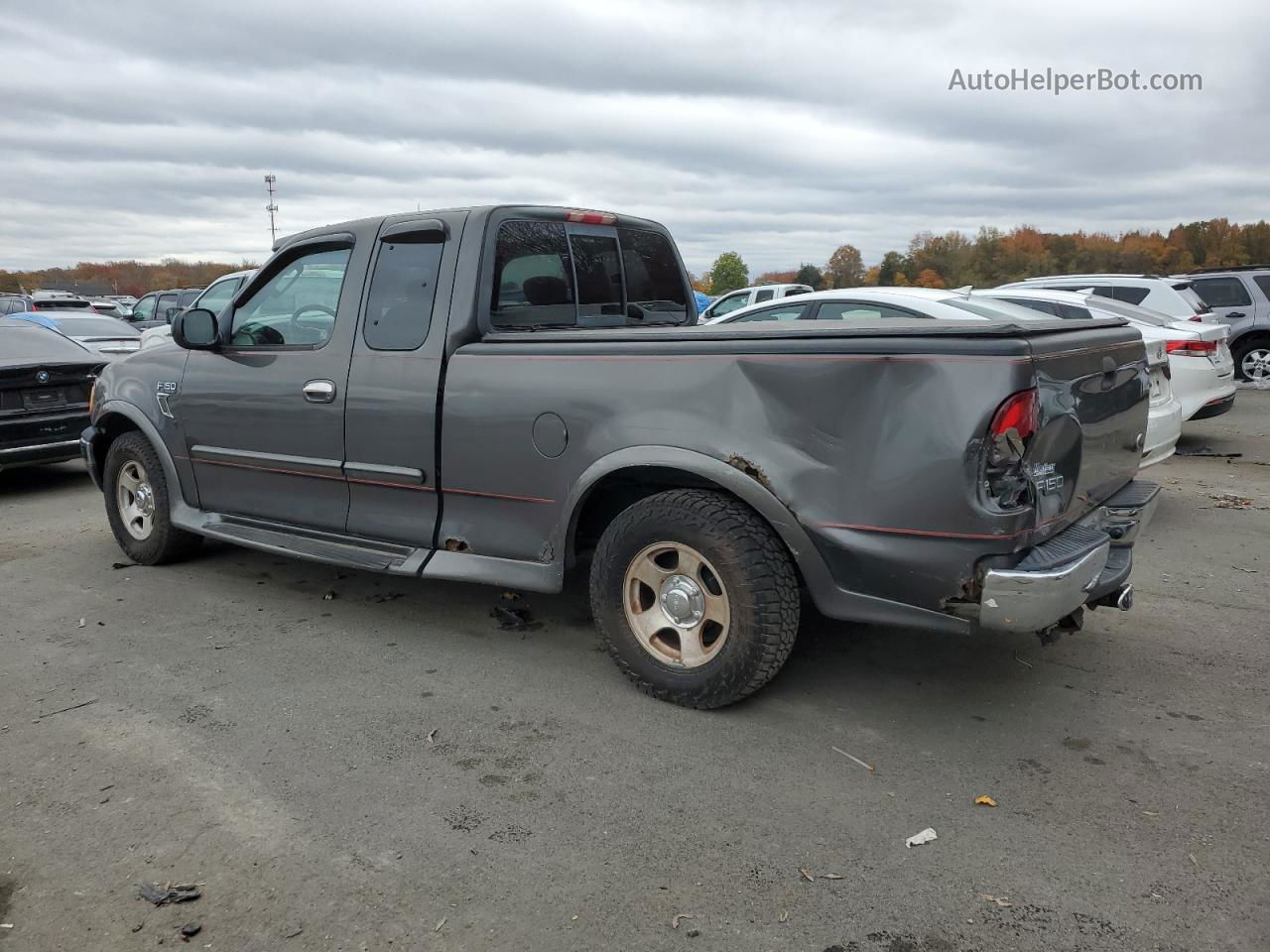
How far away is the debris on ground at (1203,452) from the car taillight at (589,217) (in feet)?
22.5

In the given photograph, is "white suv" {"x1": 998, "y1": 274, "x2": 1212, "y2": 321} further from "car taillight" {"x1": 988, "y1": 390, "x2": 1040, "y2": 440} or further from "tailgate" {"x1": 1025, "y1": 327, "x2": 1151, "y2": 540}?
"car taillight" {"x1": 988, "y1": 390, "x2": 1040, "y2": 440}

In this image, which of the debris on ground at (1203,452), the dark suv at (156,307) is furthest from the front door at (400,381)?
the dark suv at (156,307)

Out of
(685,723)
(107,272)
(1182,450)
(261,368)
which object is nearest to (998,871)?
(685,723)

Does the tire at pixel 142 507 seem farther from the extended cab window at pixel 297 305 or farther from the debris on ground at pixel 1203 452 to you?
the debris on ground at pixel 1203 452

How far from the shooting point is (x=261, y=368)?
488cm

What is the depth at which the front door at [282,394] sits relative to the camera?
4613mm

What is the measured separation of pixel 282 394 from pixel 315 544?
78 cm

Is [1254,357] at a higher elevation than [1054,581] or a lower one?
higher

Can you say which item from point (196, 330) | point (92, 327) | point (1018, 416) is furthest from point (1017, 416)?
point (92, 327)

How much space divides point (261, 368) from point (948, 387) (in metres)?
3.48

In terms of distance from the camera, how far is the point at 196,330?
197 inches

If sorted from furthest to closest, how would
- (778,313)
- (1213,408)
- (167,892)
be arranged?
(778,313) < (1213,408) < (167,892)

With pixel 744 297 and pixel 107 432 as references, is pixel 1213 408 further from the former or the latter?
pixel 744 297

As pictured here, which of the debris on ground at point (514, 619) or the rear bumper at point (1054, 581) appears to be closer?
the rear bumper at point (1054, 581)
